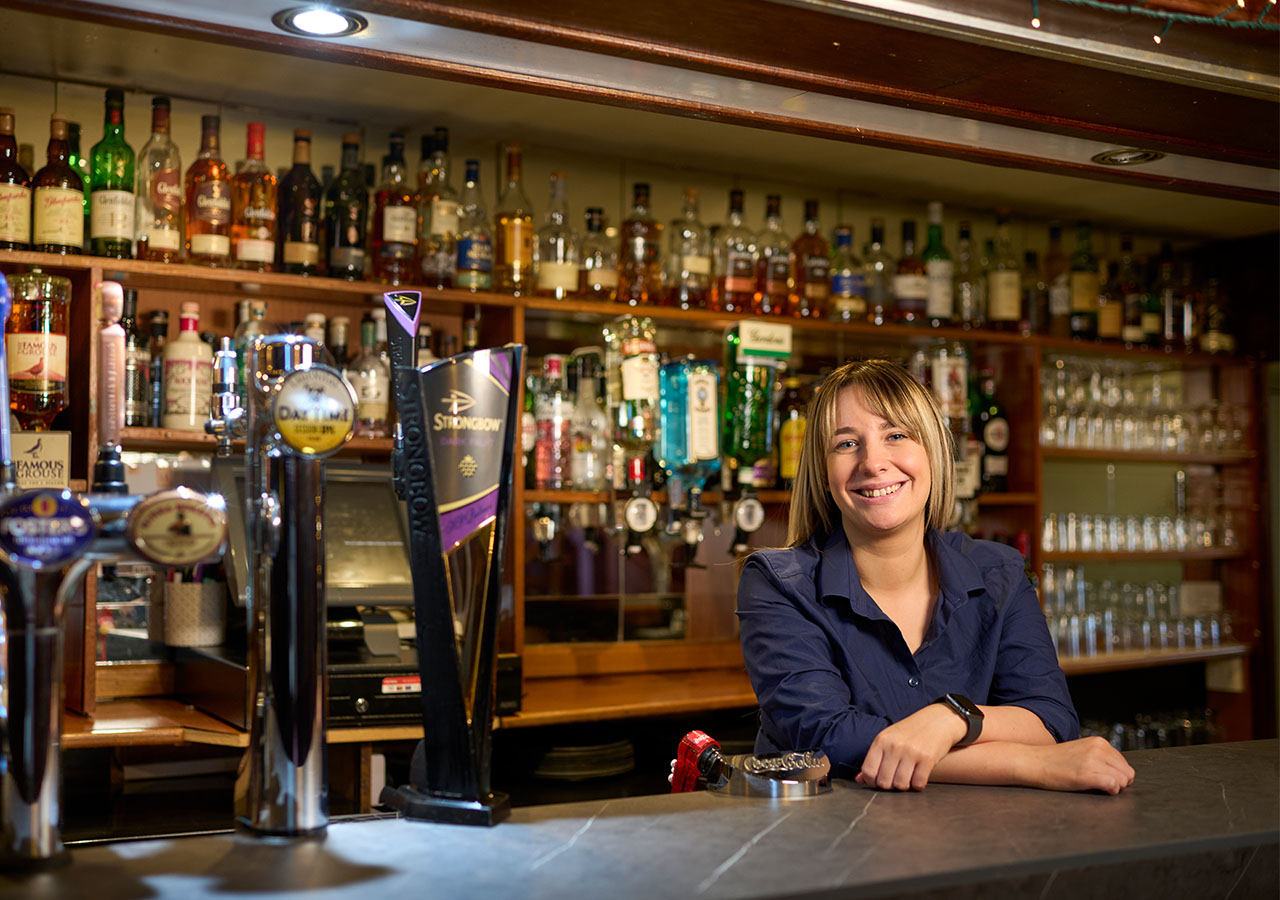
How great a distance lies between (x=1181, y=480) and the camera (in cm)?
507

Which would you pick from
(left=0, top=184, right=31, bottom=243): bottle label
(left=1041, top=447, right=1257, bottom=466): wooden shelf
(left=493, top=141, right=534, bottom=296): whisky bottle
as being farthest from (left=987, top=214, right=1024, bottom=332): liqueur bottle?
(left=0, top=184, right=31, bottom=243): bottle label

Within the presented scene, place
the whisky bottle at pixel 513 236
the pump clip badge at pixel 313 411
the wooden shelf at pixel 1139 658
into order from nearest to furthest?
the pump clip badge at pixel 313 411
the whisky bottle at pixel 513 236
the wooden shelf at pixel 1139 658

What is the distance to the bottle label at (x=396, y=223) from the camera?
11.0 feet

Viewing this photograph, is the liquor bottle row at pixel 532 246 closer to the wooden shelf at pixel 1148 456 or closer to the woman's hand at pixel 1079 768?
the wooden shelf at pixel 1148 456

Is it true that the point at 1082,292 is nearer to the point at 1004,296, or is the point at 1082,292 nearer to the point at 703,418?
the point at 1004,296

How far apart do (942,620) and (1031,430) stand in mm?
2632

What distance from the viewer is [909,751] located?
1.54 m

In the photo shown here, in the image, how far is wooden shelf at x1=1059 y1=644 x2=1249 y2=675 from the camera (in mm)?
4172

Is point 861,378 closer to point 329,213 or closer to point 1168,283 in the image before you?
point 329,213

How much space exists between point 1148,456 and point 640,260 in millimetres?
2246

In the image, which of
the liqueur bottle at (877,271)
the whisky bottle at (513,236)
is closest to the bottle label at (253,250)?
the whisky bottle at (513,236)

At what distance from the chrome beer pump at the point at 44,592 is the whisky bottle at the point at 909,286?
3352 mm

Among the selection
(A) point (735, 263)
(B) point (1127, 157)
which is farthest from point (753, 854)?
(A) point (735, 263)

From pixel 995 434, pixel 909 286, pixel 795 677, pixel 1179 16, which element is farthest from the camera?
pixel 995 434
